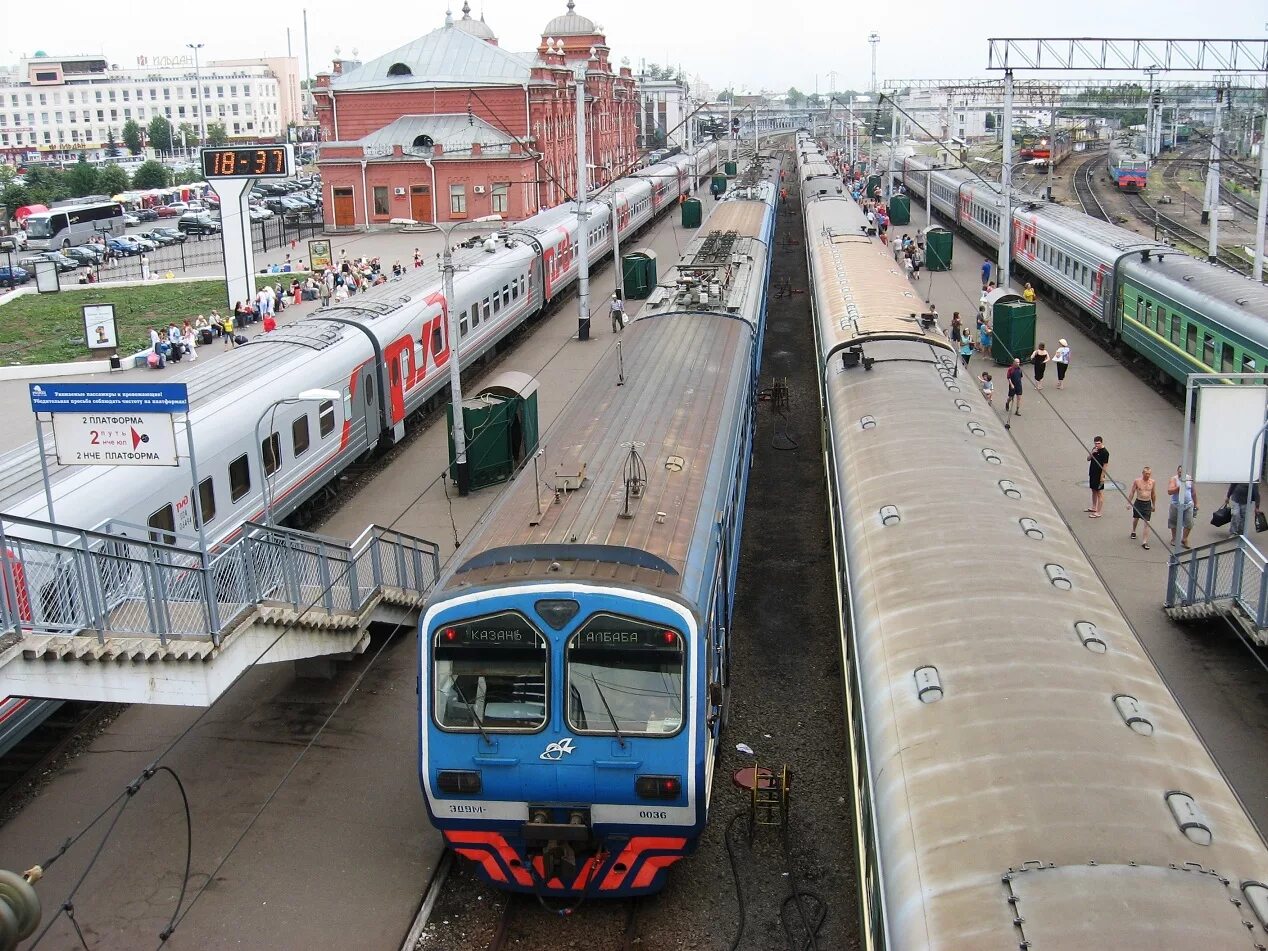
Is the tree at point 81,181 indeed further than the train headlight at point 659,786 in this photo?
Yes

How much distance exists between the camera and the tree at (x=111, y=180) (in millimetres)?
88438

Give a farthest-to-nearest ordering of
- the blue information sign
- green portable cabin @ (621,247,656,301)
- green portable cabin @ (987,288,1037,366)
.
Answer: green portable cabin @ (621,247,656,301)
green portable cabin @ (987,288,1037,366)
the blue information sign

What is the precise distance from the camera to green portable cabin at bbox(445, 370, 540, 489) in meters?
22.5

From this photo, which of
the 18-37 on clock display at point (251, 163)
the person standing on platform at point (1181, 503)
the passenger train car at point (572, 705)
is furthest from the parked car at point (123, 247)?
the passenger train car at point (572, 705)

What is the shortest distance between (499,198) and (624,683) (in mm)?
53496

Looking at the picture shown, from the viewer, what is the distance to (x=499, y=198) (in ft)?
197

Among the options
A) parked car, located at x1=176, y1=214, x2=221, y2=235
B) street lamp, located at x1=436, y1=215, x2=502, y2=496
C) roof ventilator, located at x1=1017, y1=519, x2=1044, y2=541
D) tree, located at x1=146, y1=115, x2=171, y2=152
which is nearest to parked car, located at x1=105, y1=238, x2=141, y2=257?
parked car, located at x1=176, y1=214, x2=221, y2=235

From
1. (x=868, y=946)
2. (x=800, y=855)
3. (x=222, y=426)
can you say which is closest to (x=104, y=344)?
(x=222, y=426)

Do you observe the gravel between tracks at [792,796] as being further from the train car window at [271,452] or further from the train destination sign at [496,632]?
the train car window at [271,452]

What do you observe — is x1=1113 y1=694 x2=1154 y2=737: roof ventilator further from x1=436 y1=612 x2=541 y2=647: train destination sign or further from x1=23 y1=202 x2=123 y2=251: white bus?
x1=23 y1=202 x2=123 y2=251: white bus

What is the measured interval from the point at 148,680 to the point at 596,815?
15.2 feet

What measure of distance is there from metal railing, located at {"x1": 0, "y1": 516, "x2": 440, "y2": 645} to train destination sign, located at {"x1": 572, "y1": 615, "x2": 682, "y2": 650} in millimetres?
4196

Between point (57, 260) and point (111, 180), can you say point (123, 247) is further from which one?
point (111, 180)

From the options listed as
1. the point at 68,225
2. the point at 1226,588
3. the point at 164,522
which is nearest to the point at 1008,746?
the point at 1226,588
